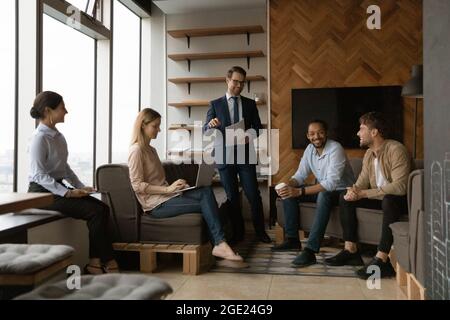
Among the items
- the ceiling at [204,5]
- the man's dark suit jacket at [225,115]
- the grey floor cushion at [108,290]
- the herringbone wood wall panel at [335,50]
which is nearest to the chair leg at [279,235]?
the man's dark suit jacket at [225,115]

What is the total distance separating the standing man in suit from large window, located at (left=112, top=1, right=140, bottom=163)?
1.65 m

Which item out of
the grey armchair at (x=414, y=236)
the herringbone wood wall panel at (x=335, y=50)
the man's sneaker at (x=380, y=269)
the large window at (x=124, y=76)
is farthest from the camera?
the herringbone wood wall panel at (x=335, y=50)

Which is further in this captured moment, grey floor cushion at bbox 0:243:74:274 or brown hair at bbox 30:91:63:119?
brown hair at bbox 30:91:63:119

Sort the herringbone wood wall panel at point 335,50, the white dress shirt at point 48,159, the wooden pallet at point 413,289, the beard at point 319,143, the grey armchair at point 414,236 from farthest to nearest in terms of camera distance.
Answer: the herringbone wood wall panel at point 335,50
the beard at point 319,143
the white dress shirt at point 48,159
the wooden pallet at point 413,289
the grey armchair at point 414,236

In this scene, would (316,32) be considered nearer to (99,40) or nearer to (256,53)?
(256,53)

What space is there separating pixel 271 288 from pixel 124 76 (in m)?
3.56

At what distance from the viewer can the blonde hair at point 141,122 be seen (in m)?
2.91

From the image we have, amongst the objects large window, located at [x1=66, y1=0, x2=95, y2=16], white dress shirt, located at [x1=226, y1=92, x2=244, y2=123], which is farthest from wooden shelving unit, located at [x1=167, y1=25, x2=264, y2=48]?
white dress shirt, located at [x1=226, y1=92, x2=244, y2=123]

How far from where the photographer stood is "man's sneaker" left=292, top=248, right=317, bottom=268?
2928 mm

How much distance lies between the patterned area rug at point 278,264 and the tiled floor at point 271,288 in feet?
0.29

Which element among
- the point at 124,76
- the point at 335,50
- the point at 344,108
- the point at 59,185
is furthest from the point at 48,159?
the point at 335,50

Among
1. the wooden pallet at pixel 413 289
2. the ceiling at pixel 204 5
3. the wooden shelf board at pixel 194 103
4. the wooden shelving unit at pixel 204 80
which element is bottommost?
the wooden pallet at pixel 413 289

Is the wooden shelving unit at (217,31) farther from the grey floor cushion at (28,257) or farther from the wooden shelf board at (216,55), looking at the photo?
the grey floor cushion at (28,257)

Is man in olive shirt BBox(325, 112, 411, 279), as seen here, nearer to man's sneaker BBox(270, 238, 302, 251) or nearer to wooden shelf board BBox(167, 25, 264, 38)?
man's sneaker BBox(270, 238, 302, 251)
